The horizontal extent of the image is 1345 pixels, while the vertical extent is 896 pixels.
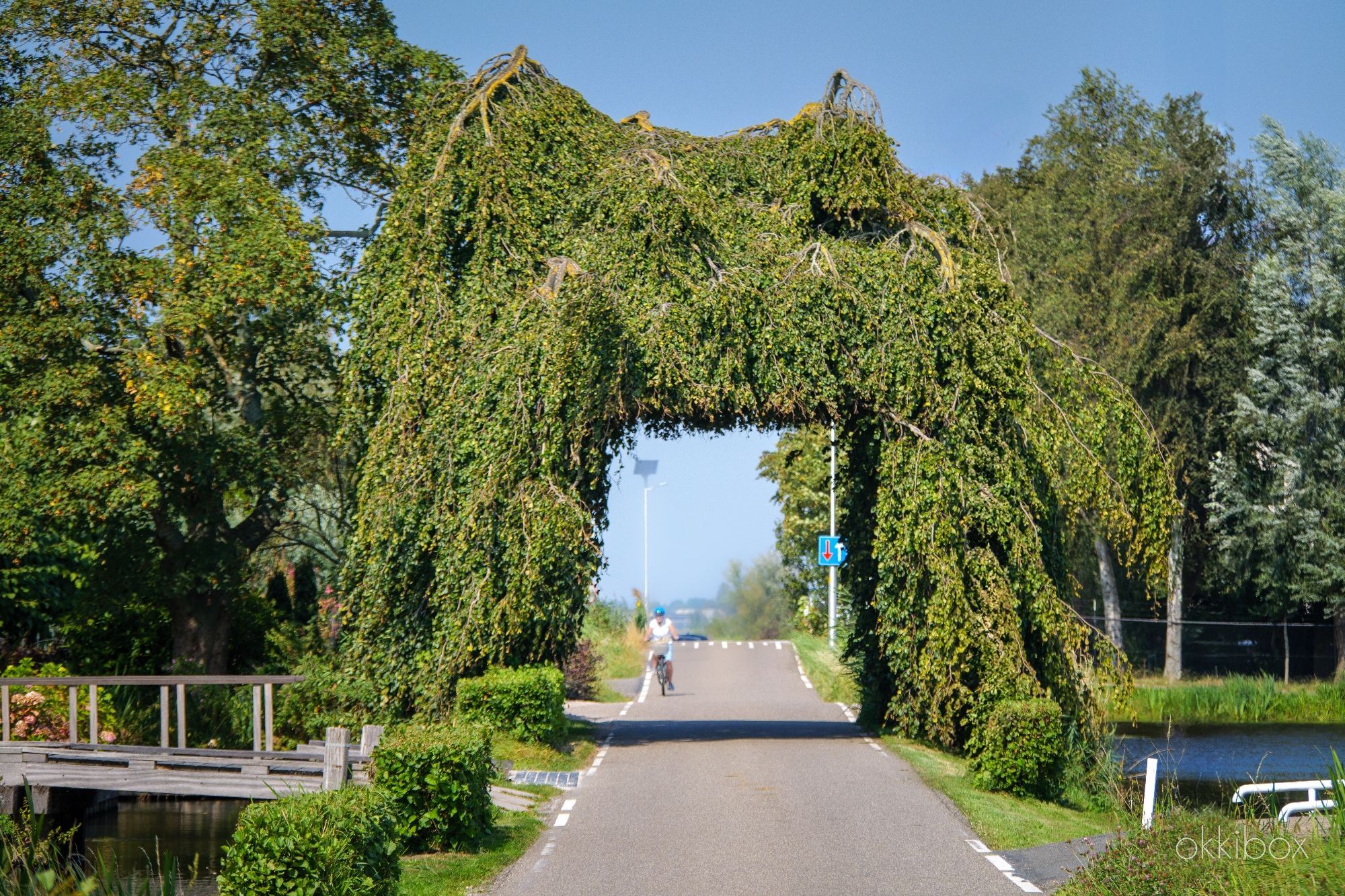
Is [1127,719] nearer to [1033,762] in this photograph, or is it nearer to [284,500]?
[1033,762]

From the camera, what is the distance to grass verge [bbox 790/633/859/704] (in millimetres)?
31031

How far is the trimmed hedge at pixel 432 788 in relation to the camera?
12.9 metres

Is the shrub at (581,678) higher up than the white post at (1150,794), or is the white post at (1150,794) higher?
the white post at (1150,794)

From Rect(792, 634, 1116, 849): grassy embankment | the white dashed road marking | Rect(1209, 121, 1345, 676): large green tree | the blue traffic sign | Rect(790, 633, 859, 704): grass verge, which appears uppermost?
Rect(1209, 121, 1345, 676): large green tree

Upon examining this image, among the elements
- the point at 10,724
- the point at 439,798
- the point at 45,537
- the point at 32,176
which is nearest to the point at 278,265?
the point at 32,176

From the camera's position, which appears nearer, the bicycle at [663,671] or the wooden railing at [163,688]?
the wooden railing at [163,688]

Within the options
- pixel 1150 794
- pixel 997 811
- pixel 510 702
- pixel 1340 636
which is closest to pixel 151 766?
pixel 510 702

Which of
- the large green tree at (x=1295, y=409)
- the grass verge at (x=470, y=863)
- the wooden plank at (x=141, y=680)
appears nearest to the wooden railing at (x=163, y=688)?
the wooden plank at (x=141, y=680)

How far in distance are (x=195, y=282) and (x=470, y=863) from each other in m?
13.1

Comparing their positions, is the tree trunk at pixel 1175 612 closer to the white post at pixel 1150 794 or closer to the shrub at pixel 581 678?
the shrub at pixel 581 678

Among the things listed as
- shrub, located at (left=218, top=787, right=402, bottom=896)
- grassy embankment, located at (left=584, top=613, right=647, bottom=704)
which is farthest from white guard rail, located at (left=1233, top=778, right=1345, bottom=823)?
grassy embankment, located at (left=584, top=613, right=647, bottom=704)

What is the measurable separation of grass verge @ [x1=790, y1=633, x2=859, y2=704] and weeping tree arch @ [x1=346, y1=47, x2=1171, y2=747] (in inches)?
217

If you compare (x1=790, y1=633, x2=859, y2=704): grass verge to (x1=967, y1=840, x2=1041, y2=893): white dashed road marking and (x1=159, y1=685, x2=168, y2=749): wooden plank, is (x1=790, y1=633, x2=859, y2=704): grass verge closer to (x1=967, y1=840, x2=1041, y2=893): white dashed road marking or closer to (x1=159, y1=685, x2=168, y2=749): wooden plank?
(x1=967, y1=840, x2=1041, y2=893): white dashed road marking

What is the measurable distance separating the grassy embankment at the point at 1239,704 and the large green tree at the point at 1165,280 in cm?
551
